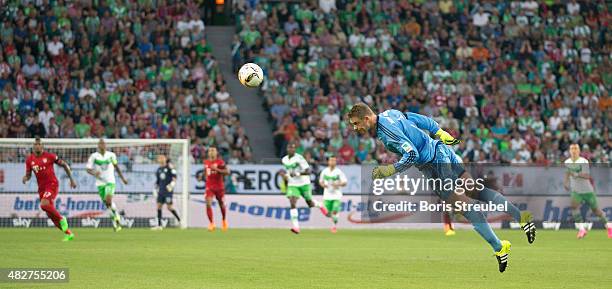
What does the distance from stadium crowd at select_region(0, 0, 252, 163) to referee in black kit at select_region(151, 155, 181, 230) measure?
216 centimetres

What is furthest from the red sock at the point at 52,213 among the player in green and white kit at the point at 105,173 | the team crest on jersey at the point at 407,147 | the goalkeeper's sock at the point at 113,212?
the team crest on jersey at the point at 407,147

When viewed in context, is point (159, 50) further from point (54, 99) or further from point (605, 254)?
point (605, 254)

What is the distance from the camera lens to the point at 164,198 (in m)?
30.6

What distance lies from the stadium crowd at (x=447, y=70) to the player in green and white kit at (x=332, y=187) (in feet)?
10.6

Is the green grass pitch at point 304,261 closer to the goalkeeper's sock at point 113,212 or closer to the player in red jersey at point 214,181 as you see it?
the goalkeeper's sock at point 113,212

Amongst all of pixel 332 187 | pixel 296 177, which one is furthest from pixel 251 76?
pixel 332 187

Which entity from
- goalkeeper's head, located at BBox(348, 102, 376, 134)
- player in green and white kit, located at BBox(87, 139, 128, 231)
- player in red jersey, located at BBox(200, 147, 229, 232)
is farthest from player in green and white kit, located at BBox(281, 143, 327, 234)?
goalkeeper's head, located at BBox(348, 102, 376, 134)

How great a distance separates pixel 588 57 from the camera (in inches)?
1554

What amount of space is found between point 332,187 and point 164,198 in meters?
4.78

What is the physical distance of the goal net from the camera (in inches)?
1201

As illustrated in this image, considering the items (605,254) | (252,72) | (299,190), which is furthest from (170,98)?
(605,254)

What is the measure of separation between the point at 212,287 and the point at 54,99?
841 inches

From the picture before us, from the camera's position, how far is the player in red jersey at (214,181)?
97.6ft

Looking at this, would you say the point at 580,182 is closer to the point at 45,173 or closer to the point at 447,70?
the point at 447,70
